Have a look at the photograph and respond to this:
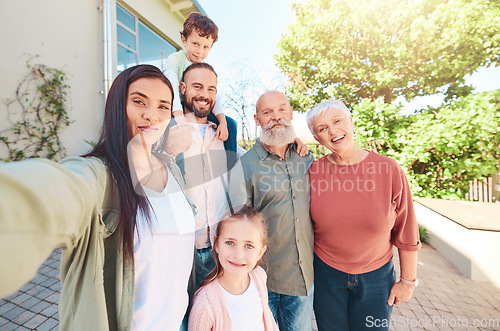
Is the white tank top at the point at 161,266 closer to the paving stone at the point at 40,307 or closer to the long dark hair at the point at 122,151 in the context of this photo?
the long dark hair at the point at 122,151

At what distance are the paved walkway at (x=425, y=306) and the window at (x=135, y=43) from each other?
5.37 metres

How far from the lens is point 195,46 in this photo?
2314 millimetres

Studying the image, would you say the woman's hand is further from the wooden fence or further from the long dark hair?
the wooden fence

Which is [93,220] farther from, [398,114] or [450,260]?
[398,114]

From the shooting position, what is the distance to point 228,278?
1.40m

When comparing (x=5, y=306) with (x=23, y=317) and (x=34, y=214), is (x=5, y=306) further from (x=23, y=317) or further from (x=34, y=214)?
(x=34, y=214)

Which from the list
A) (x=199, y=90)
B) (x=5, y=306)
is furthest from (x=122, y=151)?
(x=5, y=306)

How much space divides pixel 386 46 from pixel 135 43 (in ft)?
25.5

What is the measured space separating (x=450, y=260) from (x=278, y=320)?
4.13 metres

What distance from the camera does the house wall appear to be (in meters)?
3.93

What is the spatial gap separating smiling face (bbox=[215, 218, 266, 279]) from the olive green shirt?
618mm

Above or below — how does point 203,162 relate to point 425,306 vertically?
above

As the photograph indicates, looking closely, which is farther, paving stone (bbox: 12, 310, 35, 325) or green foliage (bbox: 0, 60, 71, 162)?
green foliage (bbox: 0, 60, 71, 162)

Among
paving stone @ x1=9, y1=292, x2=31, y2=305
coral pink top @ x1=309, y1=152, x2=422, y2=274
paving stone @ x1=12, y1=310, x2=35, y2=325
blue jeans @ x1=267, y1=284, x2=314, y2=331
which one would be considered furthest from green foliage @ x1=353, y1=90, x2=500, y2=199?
paving stone @ x1=9, y1=292, x2=31, y2=305
